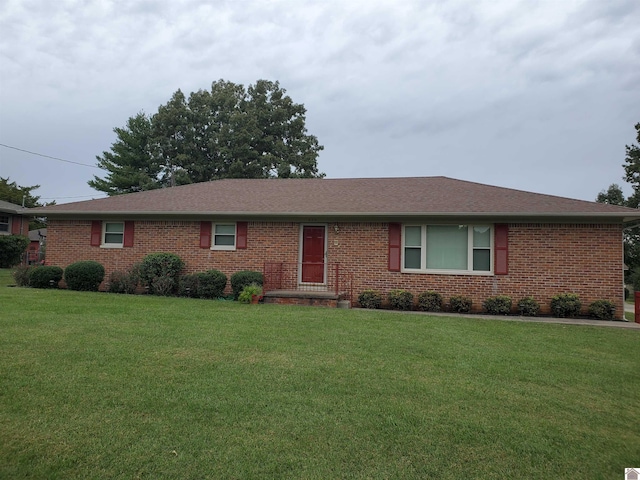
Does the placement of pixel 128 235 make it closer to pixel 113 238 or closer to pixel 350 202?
pixel 113 238

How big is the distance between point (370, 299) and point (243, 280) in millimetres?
3606

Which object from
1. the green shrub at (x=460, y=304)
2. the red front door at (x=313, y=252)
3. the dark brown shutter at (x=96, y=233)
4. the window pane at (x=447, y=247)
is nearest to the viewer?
the green shrub at (x=460, y=304)

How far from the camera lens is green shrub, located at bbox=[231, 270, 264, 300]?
11.1 m

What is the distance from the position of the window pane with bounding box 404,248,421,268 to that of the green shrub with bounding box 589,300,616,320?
171 inches

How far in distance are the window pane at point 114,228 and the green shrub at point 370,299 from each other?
8.20 m

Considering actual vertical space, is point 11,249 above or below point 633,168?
below

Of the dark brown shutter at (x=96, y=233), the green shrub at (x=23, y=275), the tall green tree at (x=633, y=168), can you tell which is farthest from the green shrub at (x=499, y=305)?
the tall green tree at (x=633, y=168)

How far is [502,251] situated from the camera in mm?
10492

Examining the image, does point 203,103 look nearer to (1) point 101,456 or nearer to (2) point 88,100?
(2) point 88,100

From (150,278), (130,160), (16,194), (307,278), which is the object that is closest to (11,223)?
(130,160)

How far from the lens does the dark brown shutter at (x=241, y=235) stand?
39.4ft

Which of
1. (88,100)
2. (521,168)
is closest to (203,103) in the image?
(88,100)

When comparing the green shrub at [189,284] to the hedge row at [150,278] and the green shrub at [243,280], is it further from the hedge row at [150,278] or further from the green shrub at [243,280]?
the green shrub at [243,280]

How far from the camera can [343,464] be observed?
104 inches
